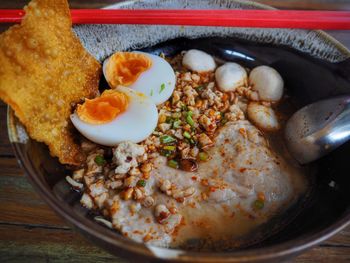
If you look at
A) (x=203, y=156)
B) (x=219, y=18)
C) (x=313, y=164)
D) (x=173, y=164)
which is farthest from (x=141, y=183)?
(x=219, y=18)

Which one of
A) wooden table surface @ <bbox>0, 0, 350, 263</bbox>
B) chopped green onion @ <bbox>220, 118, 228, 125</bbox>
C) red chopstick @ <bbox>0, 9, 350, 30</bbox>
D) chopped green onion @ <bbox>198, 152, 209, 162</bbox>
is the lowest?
wooden table surface @ <bbox>0, 0, 350, 263</bbox>

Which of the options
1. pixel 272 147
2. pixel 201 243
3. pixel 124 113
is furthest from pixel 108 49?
pixel 201 243

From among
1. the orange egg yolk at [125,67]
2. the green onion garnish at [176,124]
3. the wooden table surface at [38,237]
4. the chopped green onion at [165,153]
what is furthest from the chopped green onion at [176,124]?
the wooden table surface at [38,237]

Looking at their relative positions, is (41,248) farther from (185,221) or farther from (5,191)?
(185,221)

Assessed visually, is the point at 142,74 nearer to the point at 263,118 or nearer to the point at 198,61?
the point at 198,61

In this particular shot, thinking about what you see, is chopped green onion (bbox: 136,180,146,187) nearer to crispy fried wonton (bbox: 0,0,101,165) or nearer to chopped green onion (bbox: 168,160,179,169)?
chopped green onion (bbox: 168,160,179,169)

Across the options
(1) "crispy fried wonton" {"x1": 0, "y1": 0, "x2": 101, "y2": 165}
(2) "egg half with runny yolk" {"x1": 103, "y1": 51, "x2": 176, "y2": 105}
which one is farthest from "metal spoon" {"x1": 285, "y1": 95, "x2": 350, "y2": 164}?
(1) "crispy fried wonton" {"x1": 0, "y1": 0, "x2": 101, "y2": 165}
